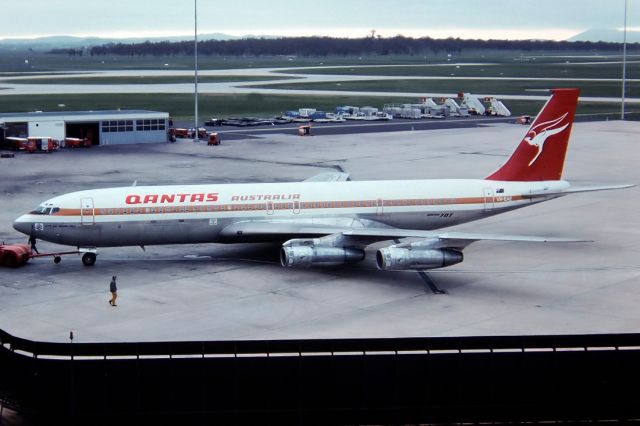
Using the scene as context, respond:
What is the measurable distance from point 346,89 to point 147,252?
477 ft

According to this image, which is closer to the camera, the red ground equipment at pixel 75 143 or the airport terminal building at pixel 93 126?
the red ground equipment at pixel 75 143

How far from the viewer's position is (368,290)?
4309 centimetres

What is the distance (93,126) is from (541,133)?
6307 cm

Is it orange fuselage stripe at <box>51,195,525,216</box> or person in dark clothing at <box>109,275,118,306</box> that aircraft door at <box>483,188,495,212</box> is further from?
person in dark clothing at <box>109,275,118,306</box>

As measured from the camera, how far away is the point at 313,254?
45.0 m

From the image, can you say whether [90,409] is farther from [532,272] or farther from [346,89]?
[346,89]

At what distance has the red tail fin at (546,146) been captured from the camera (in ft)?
172

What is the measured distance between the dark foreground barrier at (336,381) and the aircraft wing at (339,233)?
18.3 m

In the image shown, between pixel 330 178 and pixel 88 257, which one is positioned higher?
pixel 330 178

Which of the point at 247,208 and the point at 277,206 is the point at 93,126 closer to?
the point at 247,208

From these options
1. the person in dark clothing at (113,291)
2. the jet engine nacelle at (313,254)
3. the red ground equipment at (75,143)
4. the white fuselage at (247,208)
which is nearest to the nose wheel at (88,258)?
the white fuselage at (247,208)

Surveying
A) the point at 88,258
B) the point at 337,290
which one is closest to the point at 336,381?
the point at 337,290

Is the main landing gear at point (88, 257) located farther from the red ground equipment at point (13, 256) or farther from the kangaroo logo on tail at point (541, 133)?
the kangaroo logo on tail at point (541, 133)

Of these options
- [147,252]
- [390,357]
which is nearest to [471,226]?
[147,252]
